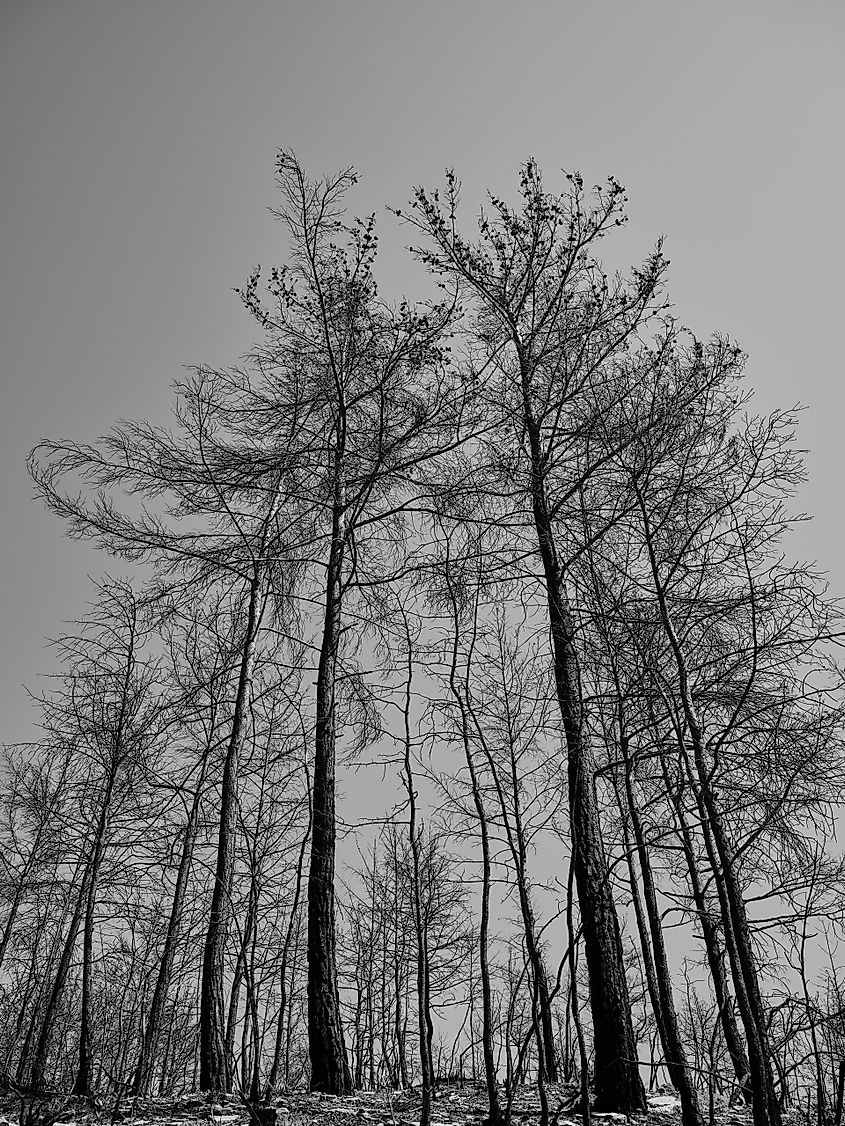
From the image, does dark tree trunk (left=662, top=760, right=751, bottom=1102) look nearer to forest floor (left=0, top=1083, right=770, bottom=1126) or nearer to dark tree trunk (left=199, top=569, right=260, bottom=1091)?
forest floor (left=0, top=1083, right=770, bottom=1126)

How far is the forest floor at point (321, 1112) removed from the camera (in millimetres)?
5359

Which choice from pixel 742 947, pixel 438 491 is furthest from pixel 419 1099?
pixel 438 491

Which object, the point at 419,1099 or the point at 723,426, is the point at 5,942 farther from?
the point at 723,426

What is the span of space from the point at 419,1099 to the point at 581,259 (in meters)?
7.80

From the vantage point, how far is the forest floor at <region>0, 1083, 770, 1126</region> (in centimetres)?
536

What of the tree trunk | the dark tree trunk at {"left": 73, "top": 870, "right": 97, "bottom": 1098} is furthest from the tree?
the dark tree trunk at {"left": 73, "top": 870, "right": 97, "bottom": 1098}

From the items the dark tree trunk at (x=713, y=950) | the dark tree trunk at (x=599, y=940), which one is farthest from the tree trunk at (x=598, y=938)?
the dark tree trunk at (x=713, y=950)

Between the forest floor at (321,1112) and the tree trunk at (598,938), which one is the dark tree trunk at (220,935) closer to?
the forest floor at (321,1112)

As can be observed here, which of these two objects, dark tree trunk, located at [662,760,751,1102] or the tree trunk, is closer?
dark tree trunk, located at [662,760,751,1102]

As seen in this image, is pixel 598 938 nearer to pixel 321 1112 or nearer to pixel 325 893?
pixel 321 1112

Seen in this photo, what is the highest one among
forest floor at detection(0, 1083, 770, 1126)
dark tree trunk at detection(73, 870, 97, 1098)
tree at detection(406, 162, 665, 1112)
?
tree at detection(406, 162, 665, 1112)

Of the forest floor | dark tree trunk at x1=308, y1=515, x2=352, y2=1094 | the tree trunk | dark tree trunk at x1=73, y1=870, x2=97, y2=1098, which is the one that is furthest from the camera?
dark tree trunk at x1=73, y1=870, x2=97, y2=1098

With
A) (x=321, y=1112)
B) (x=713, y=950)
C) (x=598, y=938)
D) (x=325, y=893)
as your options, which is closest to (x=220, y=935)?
Answer: (x=325, y=893)

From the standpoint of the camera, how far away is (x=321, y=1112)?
5605 mm
